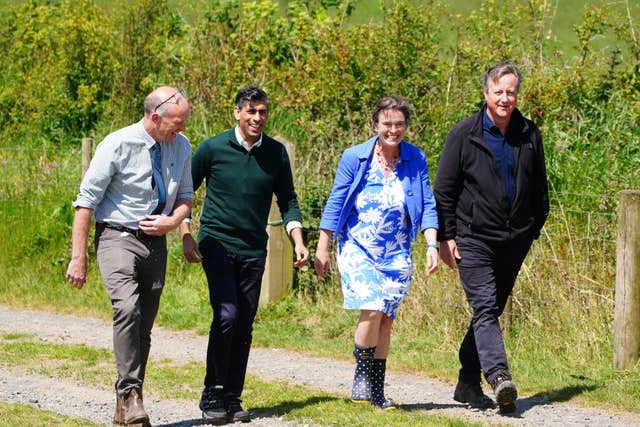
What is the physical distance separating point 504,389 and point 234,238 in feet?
6.24

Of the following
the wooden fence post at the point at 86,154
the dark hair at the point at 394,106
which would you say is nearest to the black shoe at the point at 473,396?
the dark hair at the point at 394,106

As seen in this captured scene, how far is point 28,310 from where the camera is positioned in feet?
38.6

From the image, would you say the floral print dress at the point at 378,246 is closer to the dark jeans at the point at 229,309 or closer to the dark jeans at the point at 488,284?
the dark jeans at the point at 488,284

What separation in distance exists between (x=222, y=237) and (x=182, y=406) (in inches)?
51.5

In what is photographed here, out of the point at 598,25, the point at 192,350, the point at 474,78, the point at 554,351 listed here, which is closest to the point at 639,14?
the point at 598,25

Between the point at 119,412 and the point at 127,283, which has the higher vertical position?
the point at 127,283

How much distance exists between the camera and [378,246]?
7.31 m

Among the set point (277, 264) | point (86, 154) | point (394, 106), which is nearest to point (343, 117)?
point (277, 264)

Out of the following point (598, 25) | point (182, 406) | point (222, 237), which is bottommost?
point (182, 406)

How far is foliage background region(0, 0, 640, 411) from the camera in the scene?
9.40 metres

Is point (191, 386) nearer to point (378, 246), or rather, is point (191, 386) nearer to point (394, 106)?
point (378, 246)

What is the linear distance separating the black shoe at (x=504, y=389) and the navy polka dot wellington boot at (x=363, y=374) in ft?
2.56

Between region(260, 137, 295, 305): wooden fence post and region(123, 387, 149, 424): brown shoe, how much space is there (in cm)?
402

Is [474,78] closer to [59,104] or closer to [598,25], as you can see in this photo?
[598,25]
